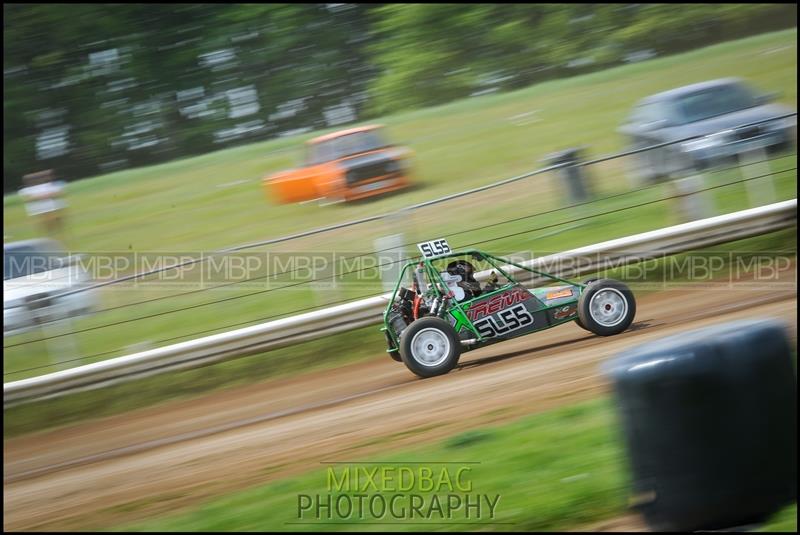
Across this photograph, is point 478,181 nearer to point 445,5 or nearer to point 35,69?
point 445,5

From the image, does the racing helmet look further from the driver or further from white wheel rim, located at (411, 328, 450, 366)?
white wheel rim, located at (411, 328, 450, 366)

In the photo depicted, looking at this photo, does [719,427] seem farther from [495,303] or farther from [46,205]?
[46,205]

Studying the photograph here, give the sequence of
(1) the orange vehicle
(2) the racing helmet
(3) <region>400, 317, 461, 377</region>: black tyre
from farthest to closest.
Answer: (1) the orange vehicle, (2) the racing helmet, (3) <region>400, 317, 461, 377</region>: black tyre

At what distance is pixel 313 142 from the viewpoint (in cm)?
1338

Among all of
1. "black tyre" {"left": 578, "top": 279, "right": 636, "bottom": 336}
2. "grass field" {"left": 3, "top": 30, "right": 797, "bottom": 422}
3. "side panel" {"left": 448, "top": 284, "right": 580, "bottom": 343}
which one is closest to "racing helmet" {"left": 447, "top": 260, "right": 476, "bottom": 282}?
"side panel" {"left": 448, "top": 284, "right": 580, "bottom": 343}

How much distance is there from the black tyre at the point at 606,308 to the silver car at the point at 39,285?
17.0 ft

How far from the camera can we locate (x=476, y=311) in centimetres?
749

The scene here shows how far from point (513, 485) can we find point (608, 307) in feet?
10.8

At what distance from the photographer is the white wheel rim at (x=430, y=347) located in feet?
24.1

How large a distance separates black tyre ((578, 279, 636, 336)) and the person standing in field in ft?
30.0

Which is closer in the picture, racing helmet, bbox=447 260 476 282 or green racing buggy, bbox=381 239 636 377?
green racing buggy, bbox=381 239 636 377

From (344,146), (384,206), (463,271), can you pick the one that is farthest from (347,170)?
(463,271)

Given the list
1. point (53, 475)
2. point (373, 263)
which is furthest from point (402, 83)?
point (53, 475)

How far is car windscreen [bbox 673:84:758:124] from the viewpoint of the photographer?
→ 1173 centimetres
